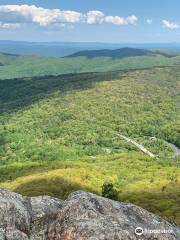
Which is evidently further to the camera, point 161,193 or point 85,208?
point 161,193

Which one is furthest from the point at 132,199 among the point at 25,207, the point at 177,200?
the point at 25,207

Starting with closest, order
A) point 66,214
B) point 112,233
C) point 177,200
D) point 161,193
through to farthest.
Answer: point 112,233 < point 66,214 < point 177,200 < point 161,193

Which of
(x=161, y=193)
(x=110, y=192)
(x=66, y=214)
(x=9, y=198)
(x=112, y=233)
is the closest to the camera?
(x=112, y=233)

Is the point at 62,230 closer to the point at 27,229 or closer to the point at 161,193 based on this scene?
the point at 27,229

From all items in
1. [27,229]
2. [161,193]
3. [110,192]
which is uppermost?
[27,229]

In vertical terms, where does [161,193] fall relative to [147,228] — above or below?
below

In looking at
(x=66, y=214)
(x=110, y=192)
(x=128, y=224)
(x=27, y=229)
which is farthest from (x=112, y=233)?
(x=110, y=192)
